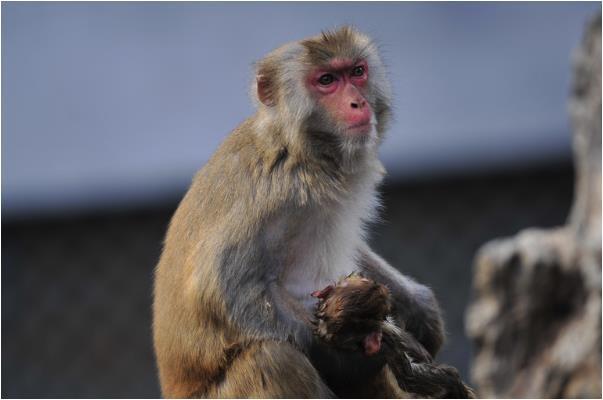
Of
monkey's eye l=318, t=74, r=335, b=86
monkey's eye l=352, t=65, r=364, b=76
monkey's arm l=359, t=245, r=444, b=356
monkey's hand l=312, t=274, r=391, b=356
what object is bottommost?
monkey's arm l=359, t=245, r=444, b=356

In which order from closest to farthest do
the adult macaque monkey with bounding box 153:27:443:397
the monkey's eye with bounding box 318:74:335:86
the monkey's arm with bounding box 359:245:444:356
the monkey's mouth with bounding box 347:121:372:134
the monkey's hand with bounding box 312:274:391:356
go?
the monkey's hand with bounding box 312:274:391:356
the adult macaque monkey with bounding box 153:27:443:397
the monkey's mouth with bounding box 347:121:372:134
the monkey's eye with bounding box 318:74:335:86
the monkey's arm with bounding box 359:245:444:356

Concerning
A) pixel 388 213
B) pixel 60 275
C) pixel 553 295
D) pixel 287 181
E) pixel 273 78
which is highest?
pixel 273 78

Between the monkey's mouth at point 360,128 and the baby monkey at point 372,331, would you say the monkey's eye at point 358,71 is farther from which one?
the baby monkey at point 372,331

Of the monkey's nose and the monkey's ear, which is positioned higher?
the monkey's nose

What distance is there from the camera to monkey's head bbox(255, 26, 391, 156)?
556 centimetres

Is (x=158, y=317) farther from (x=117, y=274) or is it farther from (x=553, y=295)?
(x=117, y=274)

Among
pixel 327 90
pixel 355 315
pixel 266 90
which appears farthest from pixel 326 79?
pixel 355 315

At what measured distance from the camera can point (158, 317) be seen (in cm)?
571

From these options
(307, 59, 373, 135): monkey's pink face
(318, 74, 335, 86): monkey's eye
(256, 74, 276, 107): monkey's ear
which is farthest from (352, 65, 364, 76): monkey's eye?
(256, 74, 276, 107): monkey's ear

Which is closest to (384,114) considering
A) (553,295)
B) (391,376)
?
(391,376)

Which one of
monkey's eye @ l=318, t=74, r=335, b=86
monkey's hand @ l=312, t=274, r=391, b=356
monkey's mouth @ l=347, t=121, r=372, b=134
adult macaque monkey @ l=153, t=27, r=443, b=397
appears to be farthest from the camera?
monkey's eye @ l=318, t=74, r=335, b=86

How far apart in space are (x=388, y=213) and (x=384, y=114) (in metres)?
4.73

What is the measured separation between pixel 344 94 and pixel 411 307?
1227mm

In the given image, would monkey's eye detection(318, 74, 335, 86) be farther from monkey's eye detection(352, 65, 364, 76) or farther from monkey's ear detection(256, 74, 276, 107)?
monkey's ear detection(256, 74, 276, 107)
